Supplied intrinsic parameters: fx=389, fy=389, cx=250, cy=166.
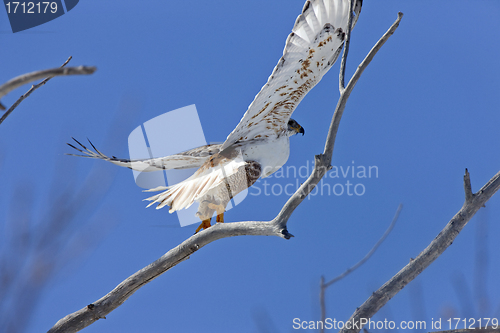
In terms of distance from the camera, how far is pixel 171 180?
4.82 metres

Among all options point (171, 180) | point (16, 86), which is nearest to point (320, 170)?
point (16, 86)

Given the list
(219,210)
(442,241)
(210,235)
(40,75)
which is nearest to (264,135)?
(219,210)

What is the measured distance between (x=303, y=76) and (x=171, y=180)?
2.09 metres

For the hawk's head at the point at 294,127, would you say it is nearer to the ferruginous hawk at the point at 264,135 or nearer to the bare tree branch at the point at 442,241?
the ferruginous hawk at the point at 264,135

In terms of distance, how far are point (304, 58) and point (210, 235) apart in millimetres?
1878

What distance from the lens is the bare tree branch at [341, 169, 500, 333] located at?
2779 mm

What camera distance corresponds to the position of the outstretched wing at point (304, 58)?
3.56 metres

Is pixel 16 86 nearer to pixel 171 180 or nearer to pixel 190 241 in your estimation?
pixel 190 241

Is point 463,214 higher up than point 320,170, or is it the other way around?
point 320,170

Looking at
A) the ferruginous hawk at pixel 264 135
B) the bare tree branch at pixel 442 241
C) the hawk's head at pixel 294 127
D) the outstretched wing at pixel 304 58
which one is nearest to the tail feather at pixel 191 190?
the ferruginous hawk at pixel 264 135

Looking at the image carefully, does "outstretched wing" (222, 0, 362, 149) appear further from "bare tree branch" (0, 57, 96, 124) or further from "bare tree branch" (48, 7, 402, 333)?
"bare tree branch" (0, 57, 96, 124)

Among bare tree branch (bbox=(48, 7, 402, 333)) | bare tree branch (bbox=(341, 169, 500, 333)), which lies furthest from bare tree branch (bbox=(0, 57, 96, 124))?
bare tree branch (bbox=(341, 169, 500, 333))

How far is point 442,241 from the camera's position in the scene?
2820 mm

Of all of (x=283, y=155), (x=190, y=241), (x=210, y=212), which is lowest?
(x=190, y=241)
